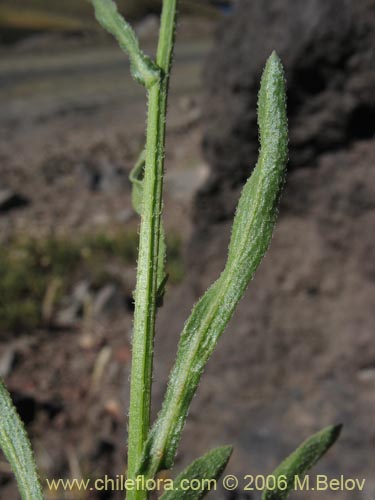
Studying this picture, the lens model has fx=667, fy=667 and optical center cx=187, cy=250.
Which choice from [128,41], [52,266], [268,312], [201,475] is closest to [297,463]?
[201,475]

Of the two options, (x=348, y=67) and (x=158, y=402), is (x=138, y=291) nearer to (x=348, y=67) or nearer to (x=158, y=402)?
(x=348, y=67)

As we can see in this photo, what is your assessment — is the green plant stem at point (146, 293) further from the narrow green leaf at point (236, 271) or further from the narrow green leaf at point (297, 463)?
the narrow green leaf at point (297, 463)

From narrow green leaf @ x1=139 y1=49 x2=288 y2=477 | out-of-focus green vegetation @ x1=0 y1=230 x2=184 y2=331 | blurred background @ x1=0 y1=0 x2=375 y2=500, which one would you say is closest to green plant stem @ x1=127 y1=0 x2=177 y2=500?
narrow green leaf @ x1=139 y1=49 x2=288 y2=477

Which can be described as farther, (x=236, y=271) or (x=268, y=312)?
(x=268, y=312)

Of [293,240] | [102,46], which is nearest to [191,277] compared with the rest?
[293,240]

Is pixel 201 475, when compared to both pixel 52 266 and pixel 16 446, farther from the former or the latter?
pixel 52 266

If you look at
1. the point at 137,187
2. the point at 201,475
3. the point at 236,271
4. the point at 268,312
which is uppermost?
the point at 268,312

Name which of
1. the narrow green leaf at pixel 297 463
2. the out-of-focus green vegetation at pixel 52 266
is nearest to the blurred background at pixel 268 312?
the out-of-focus green vegetation at pixel 52 266
